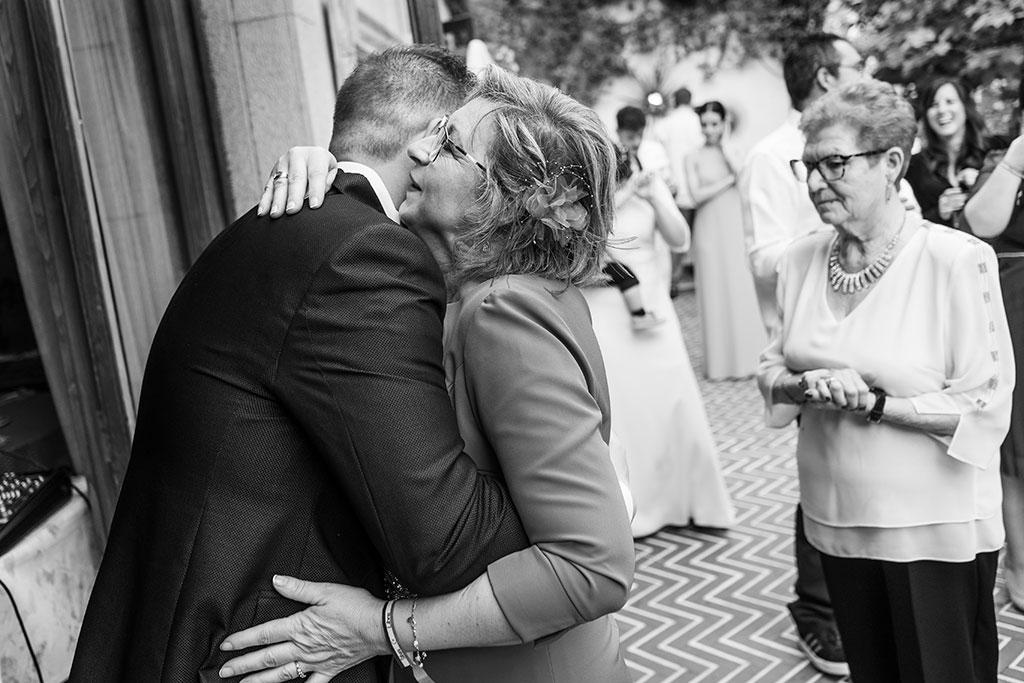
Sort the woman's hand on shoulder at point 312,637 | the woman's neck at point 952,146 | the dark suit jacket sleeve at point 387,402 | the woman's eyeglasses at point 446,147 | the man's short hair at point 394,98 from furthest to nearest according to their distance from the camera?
the woman's neck at point 952,146 → the man's short hair at point 394,98 → the woman's eyeglasses at point 446,147 → the woman's hand on shoulder at point 312,637 → the dark suit jacket sleeve at point 387,402

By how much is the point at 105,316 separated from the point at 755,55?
44.0 feet

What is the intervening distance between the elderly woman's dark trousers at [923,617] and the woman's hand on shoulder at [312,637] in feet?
4.99

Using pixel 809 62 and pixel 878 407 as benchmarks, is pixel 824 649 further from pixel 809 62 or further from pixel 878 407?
pixel 809 62

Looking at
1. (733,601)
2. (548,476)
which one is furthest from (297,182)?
(733,601)

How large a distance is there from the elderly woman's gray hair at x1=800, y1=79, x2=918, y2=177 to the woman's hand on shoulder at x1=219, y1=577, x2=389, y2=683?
5.82 ft

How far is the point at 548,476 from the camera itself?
→ 1.35 meters

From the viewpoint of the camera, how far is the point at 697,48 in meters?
14.9

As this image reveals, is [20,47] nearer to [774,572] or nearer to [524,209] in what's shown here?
[524,209]

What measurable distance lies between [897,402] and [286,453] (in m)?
1.58

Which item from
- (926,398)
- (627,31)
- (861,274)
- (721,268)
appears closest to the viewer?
(926,398)

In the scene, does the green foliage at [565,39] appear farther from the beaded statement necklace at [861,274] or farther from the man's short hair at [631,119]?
the beaded statement necklace at [861,274]

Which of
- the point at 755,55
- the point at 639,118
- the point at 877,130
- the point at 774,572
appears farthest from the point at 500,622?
the point at 755,55

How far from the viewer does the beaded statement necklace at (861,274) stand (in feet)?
8.04

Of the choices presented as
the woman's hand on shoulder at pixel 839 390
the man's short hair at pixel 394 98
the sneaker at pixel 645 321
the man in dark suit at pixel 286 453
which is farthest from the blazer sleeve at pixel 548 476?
the sneaker at pixel 645 321
